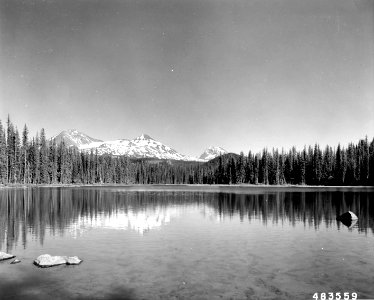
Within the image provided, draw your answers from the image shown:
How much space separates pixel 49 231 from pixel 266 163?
574 ft

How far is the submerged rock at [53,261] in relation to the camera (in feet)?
64.5

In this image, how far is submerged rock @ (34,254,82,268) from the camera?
1967cm

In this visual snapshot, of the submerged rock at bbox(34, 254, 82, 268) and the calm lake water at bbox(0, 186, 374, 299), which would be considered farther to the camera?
the submerged rock at bbox(34, 254, 82, 268)

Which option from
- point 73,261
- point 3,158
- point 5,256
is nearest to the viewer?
point 73,261

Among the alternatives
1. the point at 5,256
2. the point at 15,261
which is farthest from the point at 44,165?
the point at 15,261

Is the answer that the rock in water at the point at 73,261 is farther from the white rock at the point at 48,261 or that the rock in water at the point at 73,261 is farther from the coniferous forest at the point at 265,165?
the coniferous forest at the point at 265,165

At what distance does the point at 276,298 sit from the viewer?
1502 cm

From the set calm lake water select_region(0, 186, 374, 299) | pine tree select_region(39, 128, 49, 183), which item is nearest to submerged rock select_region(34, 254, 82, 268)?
calm lake water select_region(0, 186, 374, 299)

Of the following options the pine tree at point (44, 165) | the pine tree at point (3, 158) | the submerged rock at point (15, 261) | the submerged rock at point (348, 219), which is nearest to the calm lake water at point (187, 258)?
the submerged rock at point (15, 261)

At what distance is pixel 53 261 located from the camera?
65.5ft

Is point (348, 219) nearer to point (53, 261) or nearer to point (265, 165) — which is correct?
point (53, 261)
